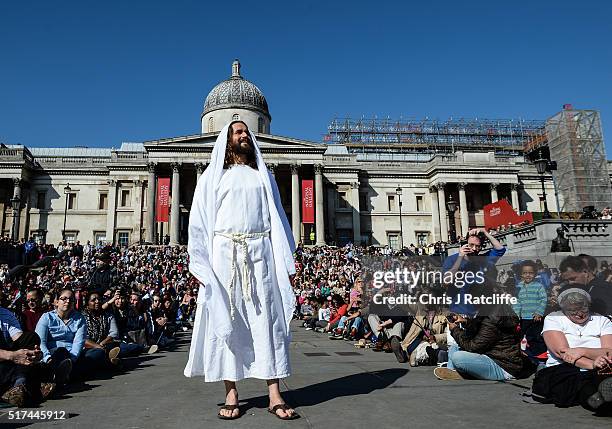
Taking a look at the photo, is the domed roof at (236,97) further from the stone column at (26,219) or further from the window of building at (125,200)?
the stone column at (26,219)

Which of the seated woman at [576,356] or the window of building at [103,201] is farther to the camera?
the window of building at [103,201]

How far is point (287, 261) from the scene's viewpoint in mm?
4270

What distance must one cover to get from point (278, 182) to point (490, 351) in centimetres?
4004

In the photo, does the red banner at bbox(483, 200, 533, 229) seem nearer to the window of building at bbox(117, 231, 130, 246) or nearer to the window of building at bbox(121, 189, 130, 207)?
the window of building at bbox(117, 231, 130, 246)

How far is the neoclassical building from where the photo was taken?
Result: 41.2 metres

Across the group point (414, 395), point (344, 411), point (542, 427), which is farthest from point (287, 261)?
point (542, 427)

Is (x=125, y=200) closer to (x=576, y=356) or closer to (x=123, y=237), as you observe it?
(x=123, y=237)

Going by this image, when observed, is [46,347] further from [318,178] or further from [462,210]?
[462,210]

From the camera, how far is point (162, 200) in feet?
129

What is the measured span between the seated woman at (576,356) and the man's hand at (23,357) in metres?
4.71

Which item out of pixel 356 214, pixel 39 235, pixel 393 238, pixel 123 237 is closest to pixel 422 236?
pixel 393 238

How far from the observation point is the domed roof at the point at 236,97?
46.3 m

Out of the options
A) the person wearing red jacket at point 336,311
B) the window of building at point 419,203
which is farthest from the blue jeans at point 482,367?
the window of building at point 419,203

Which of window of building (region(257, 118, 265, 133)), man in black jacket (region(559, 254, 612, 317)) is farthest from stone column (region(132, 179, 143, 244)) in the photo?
man in black jacket (region(559, 254, 612, 317))
